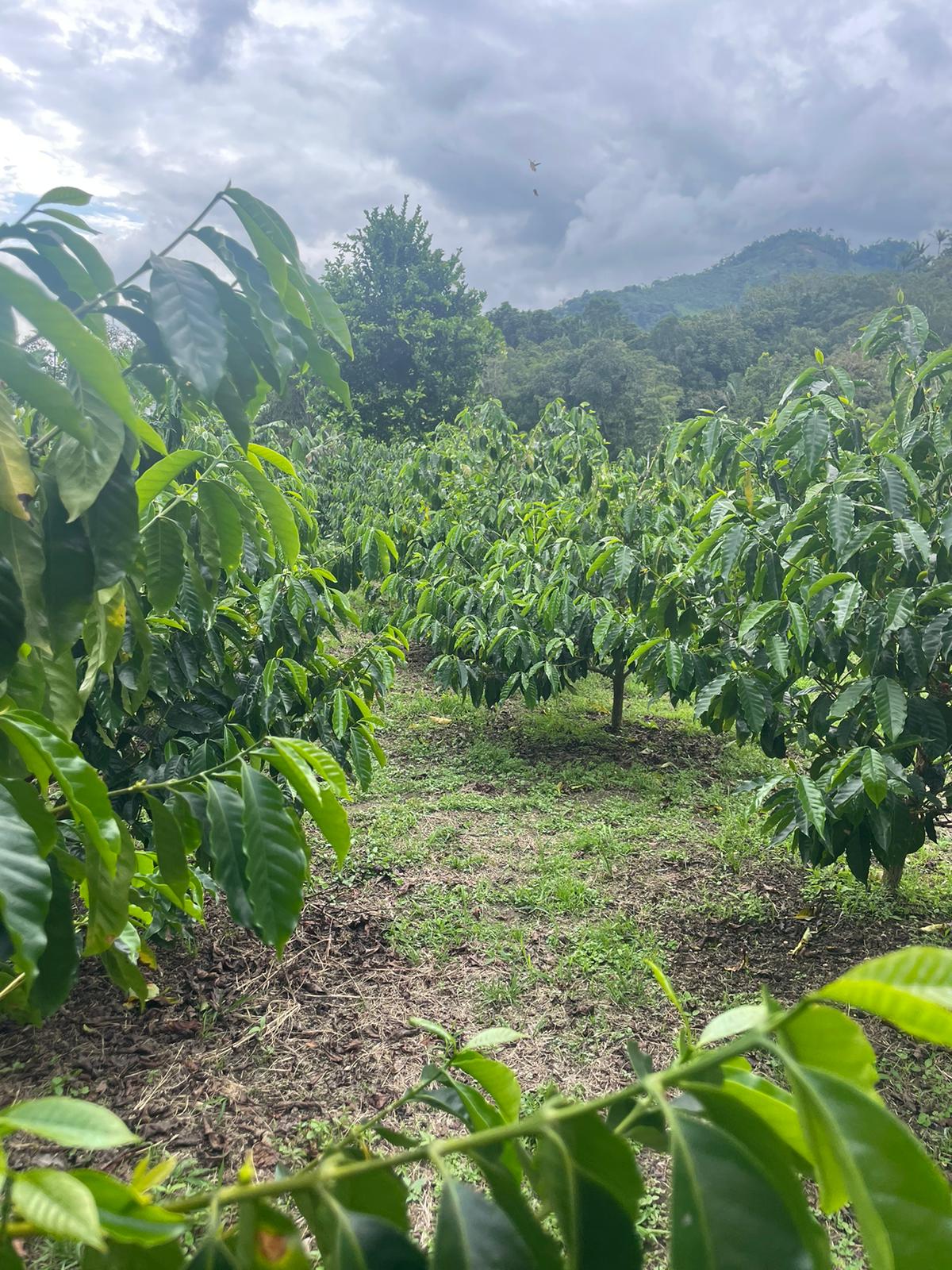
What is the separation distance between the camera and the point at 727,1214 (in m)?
0.38

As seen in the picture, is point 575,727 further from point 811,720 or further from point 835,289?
point 835,289

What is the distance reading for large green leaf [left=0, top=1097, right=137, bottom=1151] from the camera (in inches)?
16.0

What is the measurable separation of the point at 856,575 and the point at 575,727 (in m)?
3.18

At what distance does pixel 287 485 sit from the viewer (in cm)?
429

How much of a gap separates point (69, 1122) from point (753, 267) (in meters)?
51.3

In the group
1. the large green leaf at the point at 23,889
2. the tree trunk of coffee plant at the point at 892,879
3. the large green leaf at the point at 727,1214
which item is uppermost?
the large green leaf at the point at 23,889

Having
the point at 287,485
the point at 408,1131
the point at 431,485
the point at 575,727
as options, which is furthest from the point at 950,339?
the point at 408,1131

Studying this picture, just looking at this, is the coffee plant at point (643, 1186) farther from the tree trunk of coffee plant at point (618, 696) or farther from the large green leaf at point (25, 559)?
the tree trunk of coffee plant at point (618, 696)

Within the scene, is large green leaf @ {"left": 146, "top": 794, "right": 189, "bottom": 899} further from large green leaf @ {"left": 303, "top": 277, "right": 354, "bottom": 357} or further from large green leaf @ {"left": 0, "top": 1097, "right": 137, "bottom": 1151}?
large green leaf @ {"left": 303, "top": 277, "right": 354, "bottom": 357}

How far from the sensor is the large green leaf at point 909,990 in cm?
35

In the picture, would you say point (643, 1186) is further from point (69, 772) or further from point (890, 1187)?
point (69, 772)

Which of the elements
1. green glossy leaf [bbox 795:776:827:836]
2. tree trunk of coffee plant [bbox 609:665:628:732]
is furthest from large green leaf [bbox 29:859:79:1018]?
tree trunk of coffee plant [bbox 609:665:628:732]

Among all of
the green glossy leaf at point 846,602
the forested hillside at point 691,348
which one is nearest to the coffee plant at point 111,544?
the green glossy leaf at point 846,602

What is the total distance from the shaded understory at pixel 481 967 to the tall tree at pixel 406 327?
14.7 m
